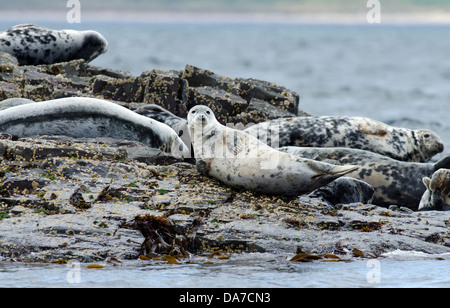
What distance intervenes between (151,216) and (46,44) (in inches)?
314

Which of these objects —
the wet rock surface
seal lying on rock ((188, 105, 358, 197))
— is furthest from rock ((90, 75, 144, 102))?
seal lying on rock ((188, 105, 358, 197))

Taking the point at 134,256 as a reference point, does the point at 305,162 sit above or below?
above

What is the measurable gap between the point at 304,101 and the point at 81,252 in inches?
850

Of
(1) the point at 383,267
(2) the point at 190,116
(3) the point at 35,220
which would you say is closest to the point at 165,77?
(2) the point at 190,116

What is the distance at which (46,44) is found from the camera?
11773 mm

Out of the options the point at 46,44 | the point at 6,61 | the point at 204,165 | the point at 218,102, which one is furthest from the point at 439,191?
the point at 46,44

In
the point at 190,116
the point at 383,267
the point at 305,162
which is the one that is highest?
the point at 190,116

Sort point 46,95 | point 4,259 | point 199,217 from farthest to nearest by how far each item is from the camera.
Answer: point 46,95 → point 199,217 → point 4,259

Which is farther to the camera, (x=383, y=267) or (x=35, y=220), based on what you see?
(x=35, y=220)

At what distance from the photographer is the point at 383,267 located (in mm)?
4094

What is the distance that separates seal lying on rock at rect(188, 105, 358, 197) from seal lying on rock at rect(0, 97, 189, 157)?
1.52 meters

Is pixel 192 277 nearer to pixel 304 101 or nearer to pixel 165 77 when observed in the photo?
pixel 165 77

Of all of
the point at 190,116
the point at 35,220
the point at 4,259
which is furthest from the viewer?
the point at 190,116

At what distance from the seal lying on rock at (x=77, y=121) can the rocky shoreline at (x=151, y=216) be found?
33cm
